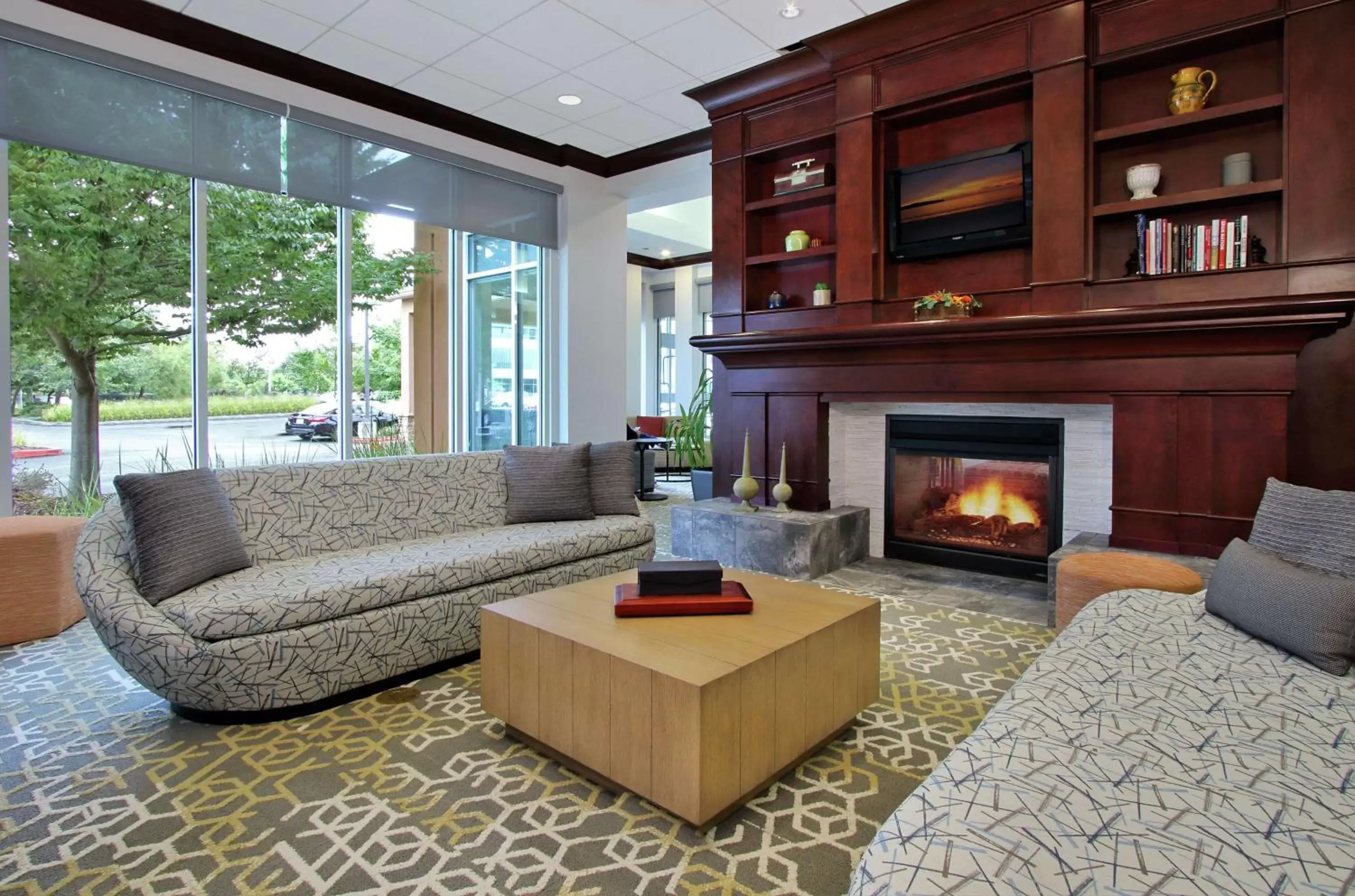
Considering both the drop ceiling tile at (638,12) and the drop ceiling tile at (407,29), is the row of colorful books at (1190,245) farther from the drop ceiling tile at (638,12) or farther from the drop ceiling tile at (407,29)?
the drop ceiling tile at (407,29)

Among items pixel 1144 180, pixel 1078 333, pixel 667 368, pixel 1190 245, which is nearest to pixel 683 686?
pixel 1078 333

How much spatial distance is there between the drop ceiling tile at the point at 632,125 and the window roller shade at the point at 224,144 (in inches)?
33.0

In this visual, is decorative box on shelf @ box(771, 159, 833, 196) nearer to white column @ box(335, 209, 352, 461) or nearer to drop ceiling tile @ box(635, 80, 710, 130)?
drop ceiling tile @ box(635, 80, 710, 130)

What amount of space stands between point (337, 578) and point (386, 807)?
98 cm

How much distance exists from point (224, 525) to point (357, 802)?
130 centimetres

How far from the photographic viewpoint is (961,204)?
393 cm

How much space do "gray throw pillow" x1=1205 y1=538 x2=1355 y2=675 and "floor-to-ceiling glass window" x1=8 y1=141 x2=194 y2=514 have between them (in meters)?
4.65

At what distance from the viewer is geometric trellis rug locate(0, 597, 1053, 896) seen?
1.52 m

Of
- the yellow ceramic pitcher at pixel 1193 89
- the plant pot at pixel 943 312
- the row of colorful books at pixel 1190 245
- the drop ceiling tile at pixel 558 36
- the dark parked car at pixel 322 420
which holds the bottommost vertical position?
the dark parked car at pixel 322 420

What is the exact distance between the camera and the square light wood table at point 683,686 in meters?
1.64

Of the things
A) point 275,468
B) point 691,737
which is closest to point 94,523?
point 275,468

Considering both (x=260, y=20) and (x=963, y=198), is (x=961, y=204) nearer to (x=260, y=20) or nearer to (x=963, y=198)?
(x=963, y=198)

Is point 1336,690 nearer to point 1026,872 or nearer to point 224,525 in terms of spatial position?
point 1026,872

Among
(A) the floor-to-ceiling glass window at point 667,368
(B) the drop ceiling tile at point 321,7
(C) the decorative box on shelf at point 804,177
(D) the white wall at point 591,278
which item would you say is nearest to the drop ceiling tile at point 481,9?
(B) the drop ceiling tile at point 321,7
